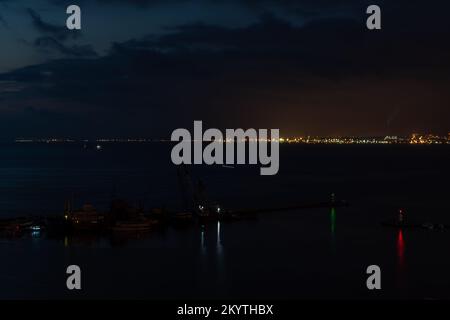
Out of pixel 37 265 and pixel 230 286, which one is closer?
pixel 230 286

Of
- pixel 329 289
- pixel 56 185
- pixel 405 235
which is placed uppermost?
pixel 56 185

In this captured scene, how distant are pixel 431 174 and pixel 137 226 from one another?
93.9 feet

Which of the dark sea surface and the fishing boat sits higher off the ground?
the fishing boat

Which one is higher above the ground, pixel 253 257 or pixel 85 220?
pixel 85 220

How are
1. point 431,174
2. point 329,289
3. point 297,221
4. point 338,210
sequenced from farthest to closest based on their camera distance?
point 431,174
point 338,210
point 297,221
point 329,289

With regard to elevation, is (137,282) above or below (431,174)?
below

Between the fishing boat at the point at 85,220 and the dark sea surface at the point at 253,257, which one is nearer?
the dark sea surface at the point at 253,257

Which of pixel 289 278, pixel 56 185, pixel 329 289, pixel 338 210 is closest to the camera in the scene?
pixel 329 289

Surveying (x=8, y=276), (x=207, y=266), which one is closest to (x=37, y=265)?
(x=8, y=276)

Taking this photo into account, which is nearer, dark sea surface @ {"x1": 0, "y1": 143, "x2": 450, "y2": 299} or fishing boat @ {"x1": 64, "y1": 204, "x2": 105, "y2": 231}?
dark sea surface @ {"x1": 0, "y1": 143, "x2": 450, "y2": 299}

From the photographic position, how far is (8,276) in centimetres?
1103

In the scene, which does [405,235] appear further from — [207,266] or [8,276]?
[8,276]

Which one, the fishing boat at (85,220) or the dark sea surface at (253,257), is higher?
the fishing boat at (85,220)

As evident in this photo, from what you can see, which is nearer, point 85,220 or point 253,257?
point 253,257
